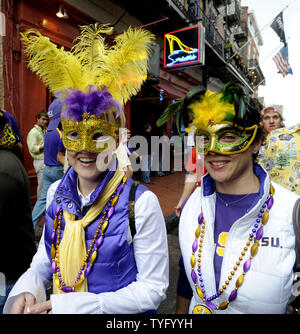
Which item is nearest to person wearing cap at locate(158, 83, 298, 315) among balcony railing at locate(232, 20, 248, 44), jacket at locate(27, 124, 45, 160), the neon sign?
jacket at locate(27, 124, 45, 160)

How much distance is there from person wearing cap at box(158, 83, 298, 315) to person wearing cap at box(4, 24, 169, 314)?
8.9 inches

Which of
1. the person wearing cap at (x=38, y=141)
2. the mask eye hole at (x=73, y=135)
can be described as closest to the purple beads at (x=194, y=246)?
the mask eye hole at (x=73, y=135)

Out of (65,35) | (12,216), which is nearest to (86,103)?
(12,216)

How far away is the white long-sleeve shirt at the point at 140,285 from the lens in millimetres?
1202

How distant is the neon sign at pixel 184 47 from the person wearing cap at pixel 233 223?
7618 millimetres

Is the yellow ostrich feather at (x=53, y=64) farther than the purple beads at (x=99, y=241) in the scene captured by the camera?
Yes

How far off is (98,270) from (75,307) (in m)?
0.20

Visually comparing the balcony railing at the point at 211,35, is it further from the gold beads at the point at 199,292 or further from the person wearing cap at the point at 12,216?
the gold beads at the point at 199,292

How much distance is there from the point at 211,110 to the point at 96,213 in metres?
0.89

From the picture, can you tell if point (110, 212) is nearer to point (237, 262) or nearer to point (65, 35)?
point (237, 262)

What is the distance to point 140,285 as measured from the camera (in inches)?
51.7

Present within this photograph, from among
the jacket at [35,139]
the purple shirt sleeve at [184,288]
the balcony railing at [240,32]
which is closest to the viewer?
the purple shirt sleeve at [184,288]

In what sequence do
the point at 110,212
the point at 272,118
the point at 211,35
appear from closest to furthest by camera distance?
the point at 110,212 < the point at 272,118 < the point at 211,35

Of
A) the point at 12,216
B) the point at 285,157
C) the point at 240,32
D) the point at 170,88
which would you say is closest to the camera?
the point at 12,216
